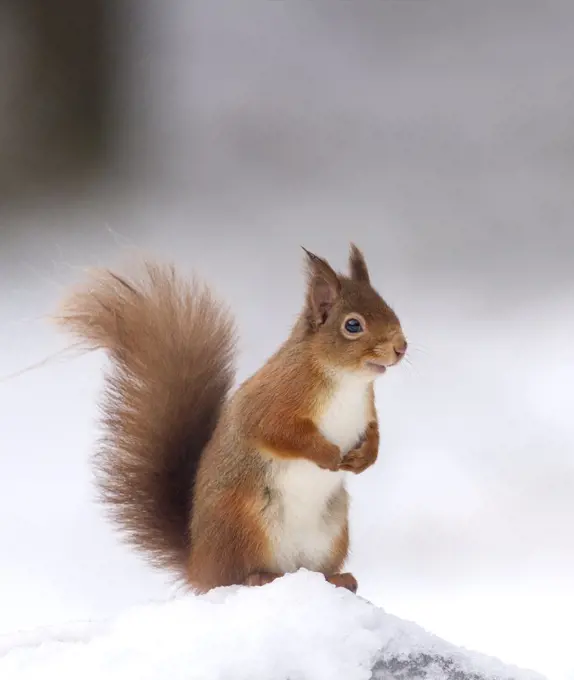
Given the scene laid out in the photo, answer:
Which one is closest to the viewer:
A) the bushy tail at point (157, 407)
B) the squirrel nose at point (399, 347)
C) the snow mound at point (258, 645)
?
the snow mound at point (258, 645)

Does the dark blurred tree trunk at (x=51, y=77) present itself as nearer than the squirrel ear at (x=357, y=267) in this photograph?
No

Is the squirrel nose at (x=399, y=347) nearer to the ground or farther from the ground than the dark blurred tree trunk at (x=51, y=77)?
nearer to the ground

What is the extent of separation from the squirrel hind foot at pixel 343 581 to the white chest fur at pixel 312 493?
23 millimetres

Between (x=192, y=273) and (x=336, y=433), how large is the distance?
1.08 feet

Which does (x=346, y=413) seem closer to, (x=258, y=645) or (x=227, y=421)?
(x=227, y=421)

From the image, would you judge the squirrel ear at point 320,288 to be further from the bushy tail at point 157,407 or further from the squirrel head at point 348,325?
the bushy tail at point 157,407

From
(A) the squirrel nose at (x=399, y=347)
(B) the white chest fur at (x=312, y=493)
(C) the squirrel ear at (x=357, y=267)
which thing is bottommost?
(B) the white chest fur at (x=312, y=493)

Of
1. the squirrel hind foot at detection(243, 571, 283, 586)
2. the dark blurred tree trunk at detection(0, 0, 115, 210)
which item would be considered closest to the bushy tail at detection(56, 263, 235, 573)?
the squirrel hind foot at detection(243, 571, 283, 586)

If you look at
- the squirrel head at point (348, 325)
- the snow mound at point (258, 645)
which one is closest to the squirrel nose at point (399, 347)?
the squirrel head at point (348, 325)

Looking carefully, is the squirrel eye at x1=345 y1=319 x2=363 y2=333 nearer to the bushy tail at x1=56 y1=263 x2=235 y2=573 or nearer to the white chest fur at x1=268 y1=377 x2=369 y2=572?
the white chest fur at x1=268 y1=377 x2=369 y2=572

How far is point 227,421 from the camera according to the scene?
1.17 m

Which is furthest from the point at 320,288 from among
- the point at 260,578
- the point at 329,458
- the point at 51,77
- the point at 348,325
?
the point at 51,77

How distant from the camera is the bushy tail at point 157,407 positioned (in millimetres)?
1252

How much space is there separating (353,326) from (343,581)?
0.27 meters
